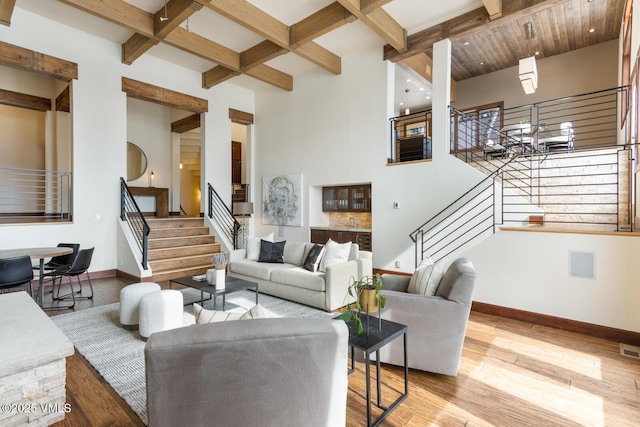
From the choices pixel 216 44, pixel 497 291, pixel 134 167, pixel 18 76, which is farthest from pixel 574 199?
pixel 18 76

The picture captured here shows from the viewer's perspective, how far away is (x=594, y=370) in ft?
8.86

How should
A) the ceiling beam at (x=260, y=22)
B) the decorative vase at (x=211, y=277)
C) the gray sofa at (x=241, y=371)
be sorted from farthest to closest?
the ceiling beam at (x=260, y=22), the decorative vase at (x=211, y=277), the gray sofa at (x=241, y=371)

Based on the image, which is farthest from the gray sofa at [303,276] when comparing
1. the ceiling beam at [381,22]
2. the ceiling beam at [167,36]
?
the ceiling beam at [167,36]

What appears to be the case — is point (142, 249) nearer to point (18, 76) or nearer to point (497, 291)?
point (18, 76)

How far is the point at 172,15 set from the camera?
4.85m

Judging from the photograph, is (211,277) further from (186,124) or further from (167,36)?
(186,124)

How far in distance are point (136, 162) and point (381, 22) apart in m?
7.31

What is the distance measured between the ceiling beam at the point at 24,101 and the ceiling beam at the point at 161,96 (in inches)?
101

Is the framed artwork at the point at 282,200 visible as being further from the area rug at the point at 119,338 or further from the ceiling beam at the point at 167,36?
the area rug at the point at 119,338

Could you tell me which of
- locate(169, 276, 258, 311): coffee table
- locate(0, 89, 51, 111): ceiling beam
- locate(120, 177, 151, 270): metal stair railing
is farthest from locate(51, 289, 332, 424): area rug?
locate(0, 89, 51, 111): ceiling beam

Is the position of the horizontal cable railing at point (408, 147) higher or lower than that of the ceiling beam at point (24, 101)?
lower

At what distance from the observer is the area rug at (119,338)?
236 cm

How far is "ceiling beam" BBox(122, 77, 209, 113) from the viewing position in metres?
6.38

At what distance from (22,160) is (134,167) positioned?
7.66 feet
